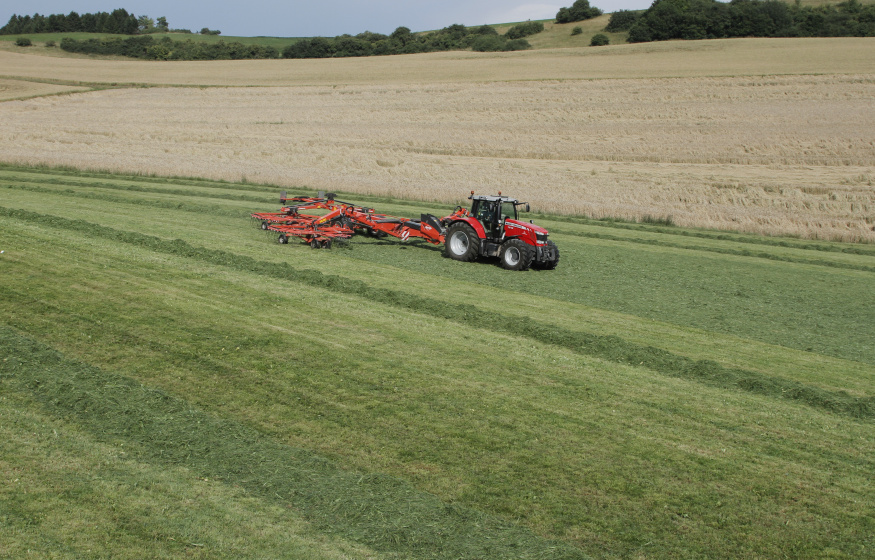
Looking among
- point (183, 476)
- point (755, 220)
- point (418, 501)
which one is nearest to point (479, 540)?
point (418, 501)

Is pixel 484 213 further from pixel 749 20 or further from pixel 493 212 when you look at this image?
pixel 749 20

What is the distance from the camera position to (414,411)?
26.4 ft

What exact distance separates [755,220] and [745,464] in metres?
19.0

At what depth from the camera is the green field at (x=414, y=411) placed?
590 cm

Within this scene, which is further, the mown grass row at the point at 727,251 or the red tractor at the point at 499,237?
the mown grass row at the point at 727,251

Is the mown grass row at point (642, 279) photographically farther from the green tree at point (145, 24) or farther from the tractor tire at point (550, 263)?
the green tree at point (145, 24)

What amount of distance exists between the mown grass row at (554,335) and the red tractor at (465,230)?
277 centimetres

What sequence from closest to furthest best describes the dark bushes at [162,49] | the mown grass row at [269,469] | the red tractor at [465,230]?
1. the mown grass row at [269,469]
2. the red tractor at [465,230]
3. the dark bushes at [162,49]

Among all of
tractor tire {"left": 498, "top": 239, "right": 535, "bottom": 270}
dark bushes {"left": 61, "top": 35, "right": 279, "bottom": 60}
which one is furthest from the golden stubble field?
dark bushes {"left": 61, "top": 35, "right": 279, "bottom": 60}

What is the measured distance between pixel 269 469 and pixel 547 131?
1561 inches

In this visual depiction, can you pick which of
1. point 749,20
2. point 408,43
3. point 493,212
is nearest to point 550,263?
point 493,212

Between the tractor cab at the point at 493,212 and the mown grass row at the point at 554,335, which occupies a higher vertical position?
the tractor cab at the point at 493,212

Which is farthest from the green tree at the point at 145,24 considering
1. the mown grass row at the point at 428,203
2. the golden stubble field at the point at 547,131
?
the mown grass row at the point at 428,203

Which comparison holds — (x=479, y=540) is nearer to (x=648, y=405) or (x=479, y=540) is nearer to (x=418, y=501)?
(x=418, y=501)
